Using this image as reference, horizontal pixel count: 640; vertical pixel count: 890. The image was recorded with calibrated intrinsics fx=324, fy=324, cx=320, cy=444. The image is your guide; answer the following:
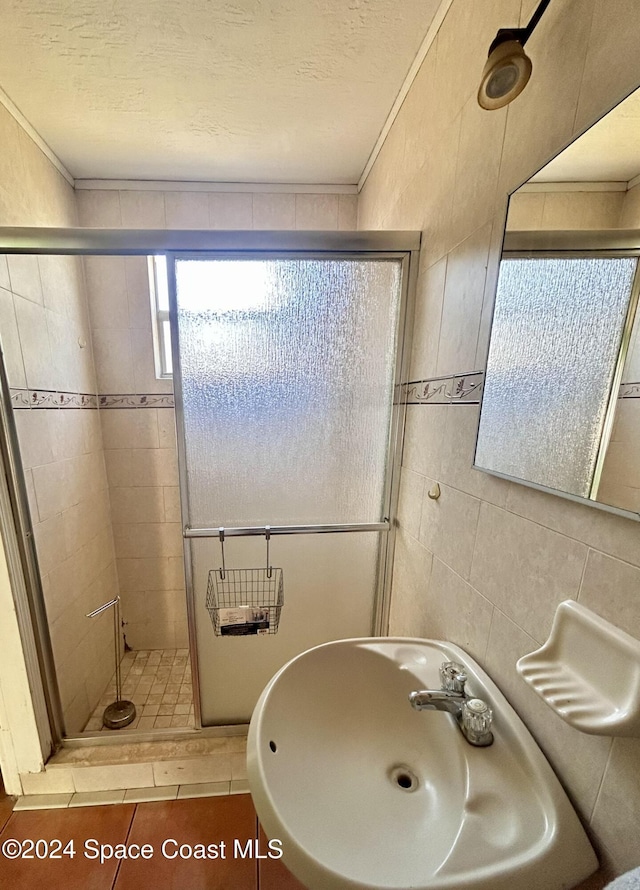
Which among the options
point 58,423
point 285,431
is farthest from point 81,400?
point 285,431

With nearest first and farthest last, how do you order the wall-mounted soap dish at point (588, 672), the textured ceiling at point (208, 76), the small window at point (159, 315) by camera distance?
the wall-mounted soap dish at point (588, 672)
the textured ceiling at point (208, 76)
the small window at point (159, 315)

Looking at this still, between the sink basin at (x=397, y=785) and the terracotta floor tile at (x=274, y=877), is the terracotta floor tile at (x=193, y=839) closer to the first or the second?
the terracotta floor tile at (x=274, y=877)

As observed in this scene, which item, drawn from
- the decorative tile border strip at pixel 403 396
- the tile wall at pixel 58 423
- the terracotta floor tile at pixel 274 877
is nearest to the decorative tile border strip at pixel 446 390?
the decorative tile border strip at pixel 403 396

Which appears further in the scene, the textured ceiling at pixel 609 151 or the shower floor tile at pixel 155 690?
the shower floor tile at pixel 155 690

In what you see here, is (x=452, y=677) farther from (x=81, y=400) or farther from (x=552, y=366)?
(x=81, y=400)

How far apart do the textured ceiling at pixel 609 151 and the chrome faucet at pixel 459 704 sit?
87 cm

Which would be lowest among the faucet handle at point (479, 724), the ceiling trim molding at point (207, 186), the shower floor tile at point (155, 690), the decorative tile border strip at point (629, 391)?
the shower floor tile at point (155, 690)

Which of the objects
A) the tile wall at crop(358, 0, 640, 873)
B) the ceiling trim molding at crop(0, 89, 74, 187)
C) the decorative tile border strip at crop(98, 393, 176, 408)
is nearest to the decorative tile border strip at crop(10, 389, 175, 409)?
the decorative tile border strip at crop(98, 393, 176, 408)

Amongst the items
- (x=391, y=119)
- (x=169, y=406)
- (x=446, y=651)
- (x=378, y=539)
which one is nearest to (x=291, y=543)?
(x=378, y=539)

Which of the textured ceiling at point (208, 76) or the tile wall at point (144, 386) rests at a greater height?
the textured ceiling at point (208, 76)

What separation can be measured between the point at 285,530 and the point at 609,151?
1.17m

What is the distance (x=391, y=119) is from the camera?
1.16m

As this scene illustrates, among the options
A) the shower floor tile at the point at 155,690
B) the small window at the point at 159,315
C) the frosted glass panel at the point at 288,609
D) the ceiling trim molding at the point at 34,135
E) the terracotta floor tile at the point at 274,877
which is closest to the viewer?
the terracotta floor tile at the point at 274,877

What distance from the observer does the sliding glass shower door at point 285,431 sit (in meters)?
1.06
